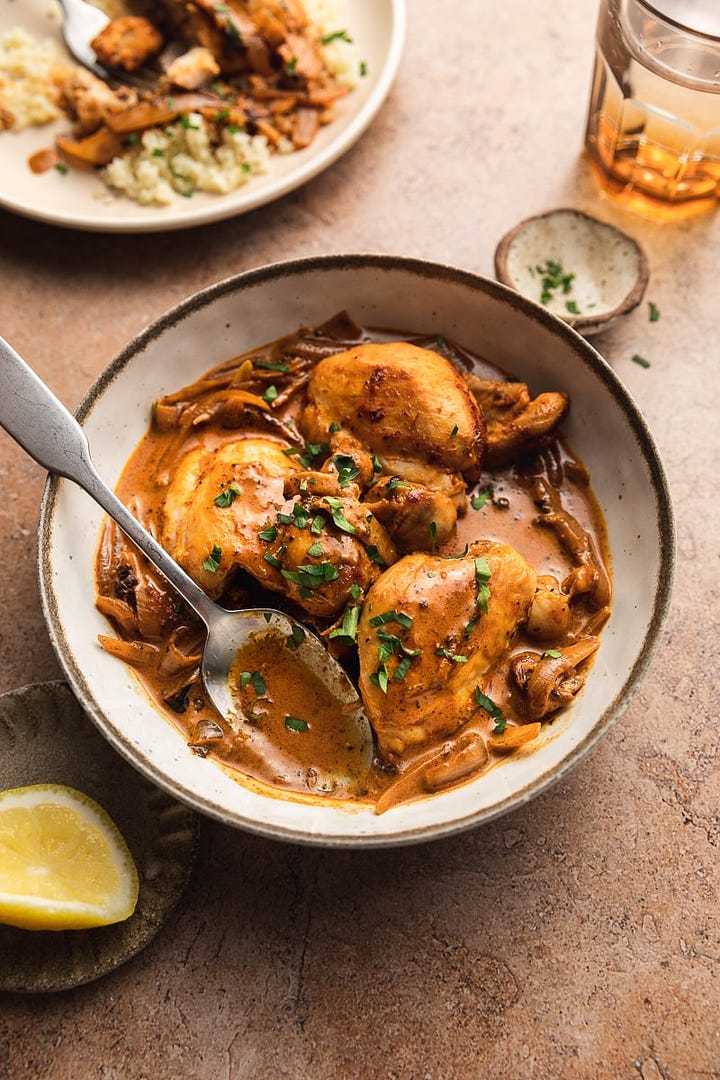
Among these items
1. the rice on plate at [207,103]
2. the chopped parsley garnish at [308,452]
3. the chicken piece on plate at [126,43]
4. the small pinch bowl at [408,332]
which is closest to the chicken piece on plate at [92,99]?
the rice on plate at [207,103]

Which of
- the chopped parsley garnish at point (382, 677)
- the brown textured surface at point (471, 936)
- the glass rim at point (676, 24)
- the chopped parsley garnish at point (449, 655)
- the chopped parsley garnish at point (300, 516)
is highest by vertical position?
the glass rim at point (676, 24)

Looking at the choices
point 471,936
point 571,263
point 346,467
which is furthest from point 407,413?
point 471,936

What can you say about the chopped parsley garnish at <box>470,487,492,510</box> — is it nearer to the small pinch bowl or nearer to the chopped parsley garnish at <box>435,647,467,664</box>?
the small pinch bowl

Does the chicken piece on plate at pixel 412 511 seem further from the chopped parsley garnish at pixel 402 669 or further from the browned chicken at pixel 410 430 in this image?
the chopped parsley garnish at pixel 402 669

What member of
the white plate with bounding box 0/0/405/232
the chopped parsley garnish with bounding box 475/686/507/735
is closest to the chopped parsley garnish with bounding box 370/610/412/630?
the chopped parsley garnish with bounding box 475/686/507/735

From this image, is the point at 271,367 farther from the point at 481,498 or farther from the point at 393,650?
the point at 393,650
